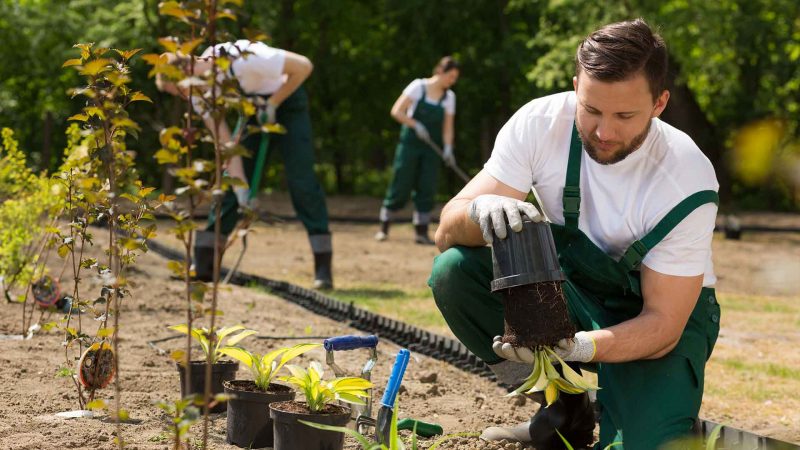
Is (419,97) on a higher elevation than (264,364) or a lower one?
higher

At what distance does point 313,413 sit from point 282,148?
406 cm

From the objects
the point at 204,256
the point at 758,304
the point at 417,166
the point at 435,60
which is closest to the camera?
the point at 204,256

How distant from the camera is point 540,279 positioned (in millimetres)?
2699

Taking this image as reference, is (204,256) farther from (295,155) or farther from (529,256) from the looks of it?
(529,256)

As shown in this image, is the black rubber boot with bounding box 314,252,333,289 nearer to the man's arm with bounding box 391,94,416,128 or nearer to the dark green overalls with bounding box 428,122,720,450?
the man's arm with bounding box 391,94,416,128

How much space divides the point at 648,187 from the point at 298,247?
7.45 m

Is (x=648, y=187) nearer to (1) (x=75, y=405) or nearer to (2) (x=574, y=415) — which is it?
(2) (x=574, y=415)

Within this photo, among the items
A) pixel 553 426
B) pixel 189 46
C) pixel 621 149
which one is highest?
pixel 189 46

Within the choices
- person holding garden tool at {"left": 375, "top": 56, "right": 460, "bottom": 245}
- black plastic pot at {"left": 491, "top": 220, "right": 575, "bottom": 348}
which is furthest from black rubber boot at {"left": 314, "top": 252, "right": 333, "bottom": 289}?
black plastic pot at {"left": 491, "top": 220, "right": 575, "bottom": 348}

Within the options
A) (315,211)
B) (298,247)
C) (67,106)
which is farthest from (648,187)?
(67,106)

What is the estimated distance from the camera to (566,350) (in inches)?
110

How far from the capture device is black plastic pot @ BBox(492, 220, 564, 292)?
8.87 ft

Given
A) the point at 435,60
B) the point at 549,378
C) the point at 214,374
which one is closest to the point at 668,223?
the point at 549,378

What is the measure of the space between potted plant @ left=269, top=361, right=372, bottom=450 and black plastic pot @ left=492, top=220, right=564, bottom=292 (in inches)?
21.1
